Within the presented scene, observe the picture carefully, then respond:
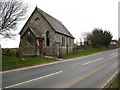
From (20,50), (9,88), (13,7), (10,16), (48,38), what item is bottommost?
(9,88)

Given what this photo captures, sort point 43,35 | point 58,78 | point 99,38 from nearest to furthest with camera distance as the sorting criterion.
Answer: point 58,78
point 43,35
point 99,38

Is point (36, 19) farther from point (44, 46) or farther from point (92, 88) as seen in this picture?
point (92, 88)

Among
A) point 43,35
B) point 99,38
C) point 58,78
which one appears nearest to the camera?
point 58,78

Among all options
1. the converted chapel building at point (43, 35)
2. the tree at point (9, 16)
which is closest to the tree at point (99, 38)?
the converted chapel building at point (43, 35)

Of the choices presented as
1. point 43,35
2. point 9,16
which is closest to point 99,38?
point 43,35

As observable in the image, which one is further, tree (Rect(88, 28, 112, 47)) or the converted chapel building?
tree (Rect(88, 28, 112, 47))

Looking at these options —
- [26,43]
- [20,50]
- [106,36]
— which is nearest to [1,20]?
[20,50]

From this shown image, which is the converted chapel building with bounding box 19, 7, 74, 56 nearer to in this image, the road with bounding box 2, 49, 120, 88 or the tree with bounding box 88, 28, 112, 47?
the road with bounding box 2, 49, 120, 88

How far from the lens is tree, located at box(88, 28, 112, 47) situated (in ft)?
178

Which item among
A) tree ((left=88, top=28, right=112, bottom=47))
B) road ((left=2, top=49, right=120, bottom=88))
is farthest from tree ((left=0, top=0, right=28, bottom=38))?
tree ((left=88, top=28, right=112, bottom=47))

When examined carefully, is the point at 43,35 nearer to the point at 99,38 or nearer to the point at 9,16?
the point at 9,16

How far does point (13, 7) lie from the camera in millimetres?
21219

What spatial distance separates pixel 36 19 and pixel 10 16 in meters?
13.3

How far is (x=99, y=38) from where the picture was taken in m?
54.1
